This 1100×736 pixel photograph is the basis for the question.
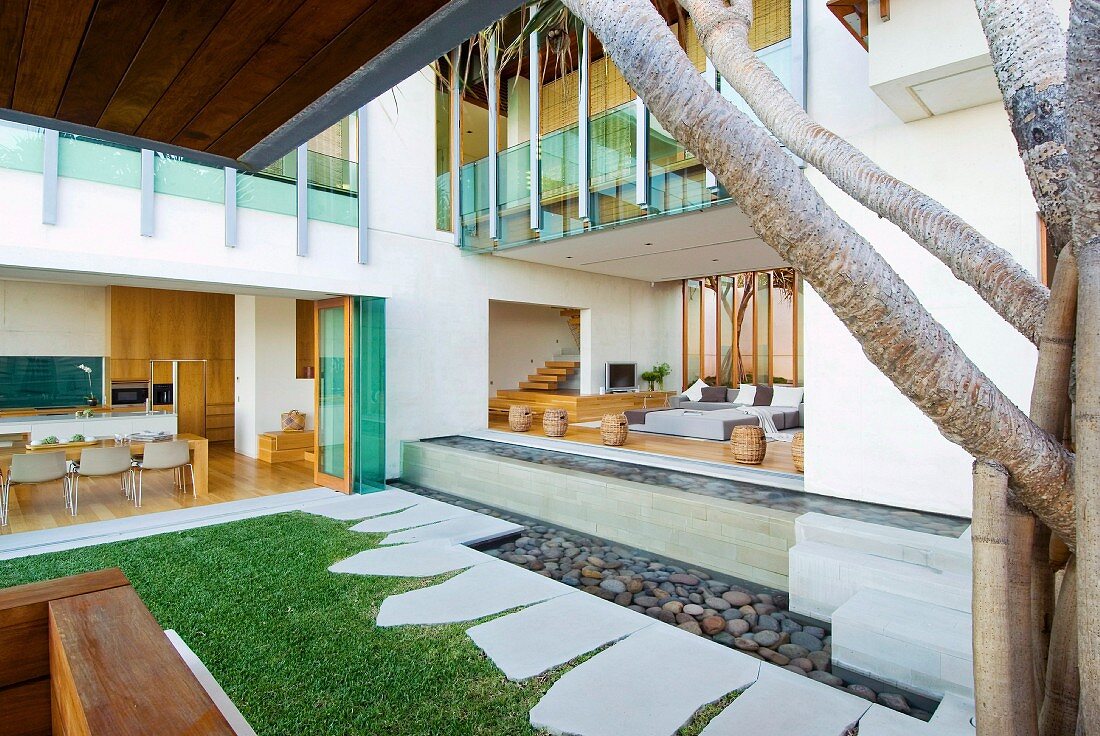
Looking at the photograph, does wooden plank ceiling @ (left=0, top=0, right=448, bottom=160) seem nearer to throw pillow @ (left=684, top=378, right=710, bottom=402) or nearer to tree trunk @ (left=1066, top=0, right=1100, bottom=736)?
tree trunk @ (left=1066, top=0, right=1100, bottom=736)

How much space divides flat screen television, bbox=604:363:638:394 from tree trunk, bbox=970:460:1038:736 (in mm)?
10991

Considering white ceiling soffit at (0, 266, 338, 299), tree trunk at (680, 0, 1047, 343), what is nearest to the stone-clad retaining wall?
white ceiling soffit at (0, 266, 338, 299)

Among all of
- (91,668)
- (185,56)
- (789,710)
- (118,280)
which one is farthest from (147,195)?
(789,710)

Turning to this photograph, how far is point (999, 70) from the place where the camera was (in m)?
1.12

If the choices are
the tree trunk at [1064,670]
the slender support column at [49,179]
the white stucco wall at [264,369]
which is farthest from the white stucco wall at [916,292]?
the white stucco wall at [264,369]

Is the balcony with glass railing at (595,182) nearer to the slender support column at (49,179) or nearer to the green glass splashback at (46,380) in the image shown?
the slender support column at (49,179)

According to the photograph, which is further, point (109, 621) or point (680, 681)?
point (680, 681)

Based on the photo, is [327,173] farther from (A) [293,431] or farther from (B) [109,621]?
(B) [109,621]

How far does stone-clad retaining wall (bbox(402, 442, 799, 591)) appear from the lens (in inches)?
183

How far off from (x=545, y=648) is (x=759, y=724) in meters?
1.21

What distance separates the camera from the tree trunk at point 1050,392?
101cm

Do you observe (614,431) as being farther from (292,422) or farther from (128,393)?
(128,393)

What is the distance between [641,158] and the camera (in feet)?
22.6

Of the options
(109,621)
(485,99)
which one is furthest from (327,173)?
(109,621)
